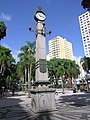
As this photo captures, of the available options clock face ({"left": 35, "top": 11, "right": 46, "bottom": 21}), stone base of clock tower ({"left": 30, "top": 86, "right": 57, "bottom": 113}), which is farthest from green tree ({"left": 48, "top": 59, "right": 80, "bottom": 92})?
stone base of clock tower ({"left": 30, "top": 86, "right": 57, "bottom": 113})

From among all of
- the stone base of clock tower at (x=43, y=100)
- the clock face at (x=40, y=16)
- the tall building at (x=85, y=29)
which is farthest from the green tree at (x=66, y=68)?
the tall building at (x=85, y=29)

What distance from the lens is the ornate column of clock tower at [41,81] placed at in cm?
1185

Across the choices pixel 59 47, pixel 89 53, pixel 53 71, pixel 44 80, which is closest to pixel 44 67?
pixel 44 80

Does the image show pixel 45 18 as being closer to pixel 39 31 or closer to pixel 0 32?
pixel 39 31

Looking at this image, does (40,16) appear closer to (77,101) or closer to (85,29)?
(77,101)

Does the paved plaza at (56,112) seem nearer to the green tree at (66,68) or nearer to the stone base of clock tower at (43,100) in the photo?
the stone base of clock tower at (43,100)

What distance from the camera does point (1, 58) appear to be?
121ft

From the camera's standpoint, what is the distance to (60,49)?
533 feet

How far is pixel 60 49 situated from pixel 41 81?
496ft

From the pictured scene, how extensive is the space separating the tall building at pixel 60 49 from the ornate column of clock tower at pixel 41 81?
144490 mm

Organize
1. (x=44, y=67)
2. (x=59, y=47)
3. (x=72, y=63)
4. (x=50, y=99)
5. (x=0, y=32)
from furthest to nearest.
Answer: (x=59, y=47), (x=72, y=63), (x=0, y=32), (x=44, y=67), (x=50, y=99)

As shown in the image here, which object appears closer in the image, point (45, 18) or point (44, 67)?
point (44, 67)

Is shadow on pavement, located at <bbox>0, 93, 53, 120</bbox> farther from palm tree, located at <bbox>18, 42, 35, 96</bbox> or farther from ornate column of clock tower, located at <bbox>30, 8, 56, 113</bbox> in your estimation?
palm tree, located at <bbox>18, 42, 35, 96</bbox>

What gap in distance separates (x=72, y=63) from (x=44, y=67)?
58544 millimetres
